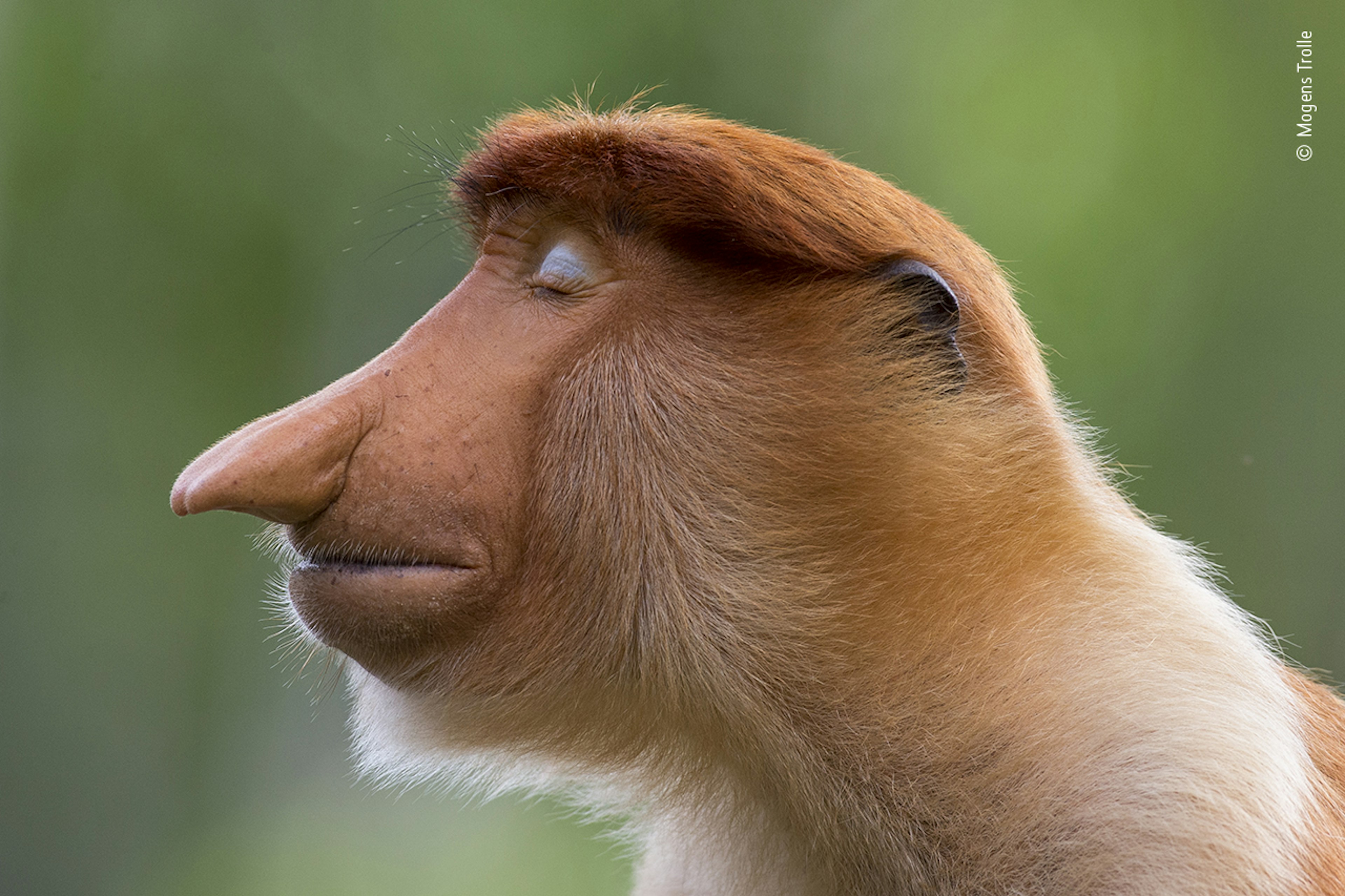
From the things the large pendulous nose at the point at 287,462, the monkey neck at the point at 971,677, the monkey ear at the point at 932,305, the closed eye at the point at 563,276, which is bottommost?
the monkey neck at the point at 971,677

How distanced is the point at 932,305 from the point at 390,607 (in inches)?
35.6

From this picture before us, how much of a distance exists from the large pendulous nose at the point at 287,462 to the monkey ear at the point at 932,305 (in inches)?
31.0

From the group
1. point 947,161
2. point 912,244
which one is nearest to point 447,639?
point 912,244

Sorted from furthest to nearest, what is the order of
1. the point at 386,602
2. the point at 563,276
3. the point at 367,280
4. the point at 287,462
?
the point at 367,280 < the point at 563,276 < the point at 386,602 < the point at 287,462

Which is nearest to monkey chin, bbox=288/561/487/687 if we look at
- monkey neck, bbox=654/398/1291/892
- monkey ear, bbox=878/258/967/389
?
monkey neck, bbox=654/398/1291/892

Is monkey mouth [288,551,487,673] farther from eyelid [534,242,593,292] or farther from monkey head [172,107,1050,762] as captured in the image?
eyelid [534,242,593,292]

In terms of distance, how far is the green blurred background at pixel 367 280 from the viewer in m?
4.23

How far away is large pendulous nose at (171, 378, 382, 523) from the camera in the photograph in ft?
4.76

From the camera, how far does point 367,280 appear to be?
451cm

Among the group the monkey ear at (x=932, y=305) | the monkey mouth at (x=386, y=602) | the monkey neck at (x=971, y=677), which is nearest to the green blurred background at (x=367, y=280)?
the monkey ear at (x=932, y=305)

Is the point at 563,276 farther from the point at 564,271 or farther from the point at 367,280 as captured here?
the point at 367,280

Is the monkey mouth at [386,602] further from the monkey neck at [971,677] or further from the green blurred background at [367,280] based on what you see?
the green blurred background at [367,280]

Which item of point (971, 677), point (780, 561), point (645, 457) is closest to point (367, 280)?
point (645, 457)

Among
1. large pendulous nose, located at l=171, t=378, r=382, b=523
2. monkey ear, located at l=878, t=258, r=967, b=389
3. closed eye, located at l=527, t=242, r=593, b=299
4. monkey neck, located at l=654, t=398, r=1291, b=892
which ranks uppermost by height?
closed eye, located at l=527, t=242, r=593, b=299
